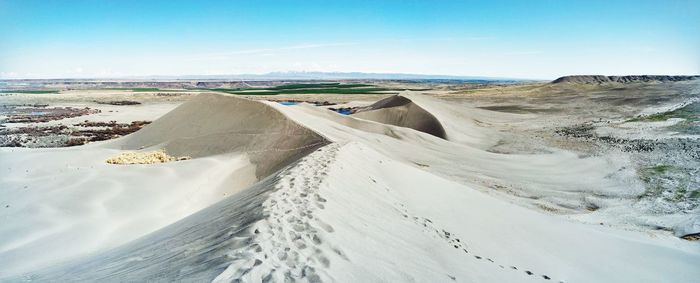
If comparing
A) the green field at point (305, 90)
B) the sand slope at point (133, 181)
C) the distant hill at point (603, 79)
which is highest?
the distant hill at point (603, 79)

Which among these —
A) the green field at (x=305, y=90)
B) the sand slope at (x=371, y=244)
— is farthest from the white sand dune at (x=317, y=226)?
the green field at (x=305, y=90)

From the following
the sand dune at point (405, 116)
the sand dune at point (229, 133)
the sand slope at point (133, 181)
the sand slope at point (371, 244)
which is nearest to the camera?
the sand slope at point (371, 244)

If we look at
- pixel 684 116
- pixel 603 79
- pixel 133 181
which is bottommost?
pixel 133 181

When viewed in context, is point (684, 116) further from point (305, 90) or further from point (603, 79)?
point (603, 79)

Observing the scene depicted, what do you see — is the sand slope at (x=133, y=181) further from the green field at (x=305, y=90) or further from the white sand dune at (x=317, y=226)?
the green field at (x=305, y=90)

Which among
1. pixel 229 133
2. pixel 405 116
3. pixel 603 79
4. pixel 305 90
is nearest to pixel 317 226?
pixel 229 133

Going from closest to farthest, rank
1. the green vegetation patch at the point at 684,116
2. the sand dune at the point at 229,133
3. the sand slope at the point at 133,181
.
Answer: the sand slope at the point at 133,181 < the sand dune at the point at 229,133 < the green vegetation patch at the point at 684,116

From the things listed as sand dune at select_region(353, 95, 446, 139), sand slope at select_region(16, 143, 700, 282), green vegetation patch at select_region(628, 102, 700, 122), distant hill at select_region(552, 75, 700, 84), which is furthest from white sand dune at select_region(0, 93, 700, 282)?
distant hill at select_region(552, 75, 700, 84)

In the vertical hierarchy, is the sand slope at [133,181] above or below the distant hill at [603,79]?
below
